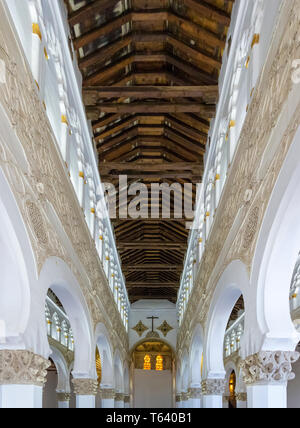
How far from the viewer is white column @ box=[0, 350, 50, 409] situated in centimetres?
704

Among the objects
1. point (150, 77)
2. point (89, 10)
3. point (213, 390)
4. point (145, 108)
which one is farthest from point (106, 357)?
point (89, 10)

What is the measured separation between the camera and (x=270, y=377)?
24.0 feet

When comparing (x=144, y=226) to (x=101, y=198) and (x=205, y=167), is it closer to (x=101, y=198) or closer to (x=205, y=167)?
(x=101, y=198)

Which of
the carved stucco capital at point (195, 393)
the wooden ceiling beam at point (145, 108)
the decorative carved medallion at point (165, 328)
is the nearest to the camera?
the wooden ceiling beam at point (145, 108)

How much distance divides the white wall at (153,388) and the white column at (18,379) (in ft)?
87.0

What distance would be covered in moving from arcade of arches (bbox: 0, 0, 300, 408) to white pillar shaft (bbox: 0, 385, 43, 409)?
0.05 ft

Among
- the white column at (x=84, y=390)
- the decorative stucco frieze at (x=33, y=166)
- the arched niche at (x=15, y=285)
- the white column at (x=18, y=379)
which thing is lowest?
the white column at (x=84, y=390)

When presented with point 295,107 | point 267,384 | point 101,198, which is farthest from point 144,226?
point 295,107

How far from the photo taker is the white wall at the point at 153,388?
3250cm

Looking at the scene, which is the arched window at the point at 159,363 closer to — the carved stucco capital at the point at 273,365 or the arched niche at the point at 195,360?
the arched niche at the point at 195,360

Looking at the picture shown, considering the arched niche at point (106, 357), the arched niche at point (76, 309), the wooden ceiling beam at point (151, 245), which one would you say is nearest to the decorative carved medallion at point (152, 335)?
the wooden ceiling beam at point (151, 245)

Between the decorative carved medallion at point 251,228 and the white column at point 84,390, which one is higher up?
the decorative carved medallion at point 251,228

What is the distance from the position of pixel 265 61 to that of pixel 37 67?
329 centimetres

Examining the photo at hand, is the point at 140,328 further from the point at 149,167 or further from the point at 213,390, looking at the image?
the point at 213,390
